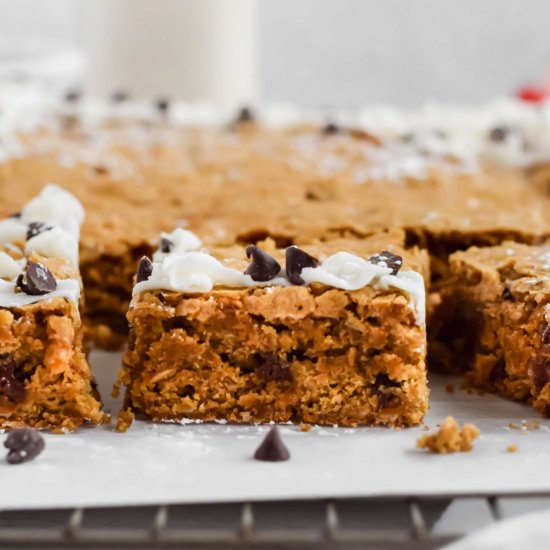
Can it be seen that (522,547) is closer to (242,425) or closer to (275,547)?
(275,547)

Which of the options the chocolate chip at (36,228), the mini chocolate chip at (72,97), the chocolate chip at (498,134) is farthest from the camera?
the mini chocolate chip at (72,97)

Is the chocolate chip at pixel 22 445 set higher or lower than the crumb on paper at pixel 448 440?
lower

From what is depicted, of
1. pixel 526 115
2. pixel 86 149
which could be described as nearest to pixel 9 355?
pixel 86 149

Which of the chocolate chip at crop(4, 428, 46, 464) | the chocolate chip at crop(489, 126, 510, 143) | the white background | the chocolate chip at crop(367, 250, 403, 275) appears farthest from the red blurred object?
the chocolate chip at crop(4, 428, 46, 464)

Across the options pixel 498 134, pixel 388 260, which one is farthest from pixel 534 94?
pixel 388 260

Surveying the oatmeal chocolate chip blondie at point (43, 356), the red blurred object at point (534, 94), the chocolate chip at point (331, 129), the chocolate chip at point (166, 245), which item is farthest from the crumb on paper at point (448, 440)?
the red blurred object at point (534, 94)

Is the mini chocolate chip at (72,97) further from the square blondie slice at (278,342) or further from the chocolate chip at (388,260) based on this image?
the chocolate chip at (388,260)
